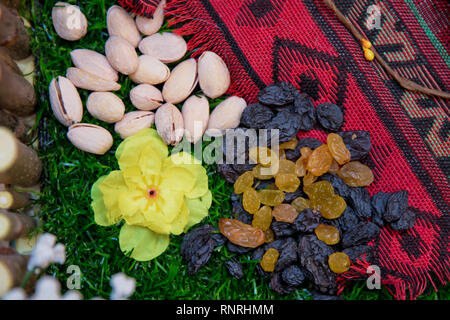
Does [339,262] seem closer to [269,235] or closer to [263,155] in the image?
[269,235]

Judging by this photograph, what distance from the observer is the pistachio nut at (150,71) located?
941 millimetres

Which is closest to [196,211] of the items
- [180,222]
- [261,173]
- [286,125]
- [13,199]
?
[180,222]

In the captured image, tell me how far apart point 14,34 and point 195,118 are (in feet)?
1.33

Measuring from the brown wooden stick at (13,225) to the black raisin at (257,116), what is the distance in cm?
50

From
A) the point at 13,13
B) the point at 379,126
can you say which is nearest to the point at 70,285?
the point at 13,13

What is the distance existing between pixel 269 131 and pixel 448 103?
386 mm

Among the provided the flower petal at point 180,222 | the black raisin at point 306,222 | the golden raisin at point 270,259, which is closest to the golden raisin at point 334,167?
the black raisin at point 306,222

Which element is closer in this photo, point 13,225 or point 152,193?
point 13,225

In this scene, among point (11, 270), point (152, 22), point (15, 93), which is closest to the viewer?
point (11, 270)

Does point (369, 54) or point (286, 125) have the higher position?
point (369, 54)

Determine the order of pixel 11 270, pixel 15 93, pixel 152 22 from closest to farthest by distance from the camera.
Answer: pixel 11 270 → pixel 15 93 → pixel 152 22

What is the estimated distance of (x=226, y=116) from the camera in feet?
3.11

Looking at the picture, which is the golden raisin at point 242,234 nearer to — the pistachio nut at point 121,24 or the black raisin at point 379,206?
the black raisin at point 379,206

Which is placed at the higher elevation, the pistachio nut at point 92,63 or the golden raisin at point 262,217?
the pistachio nut at point 92,63
